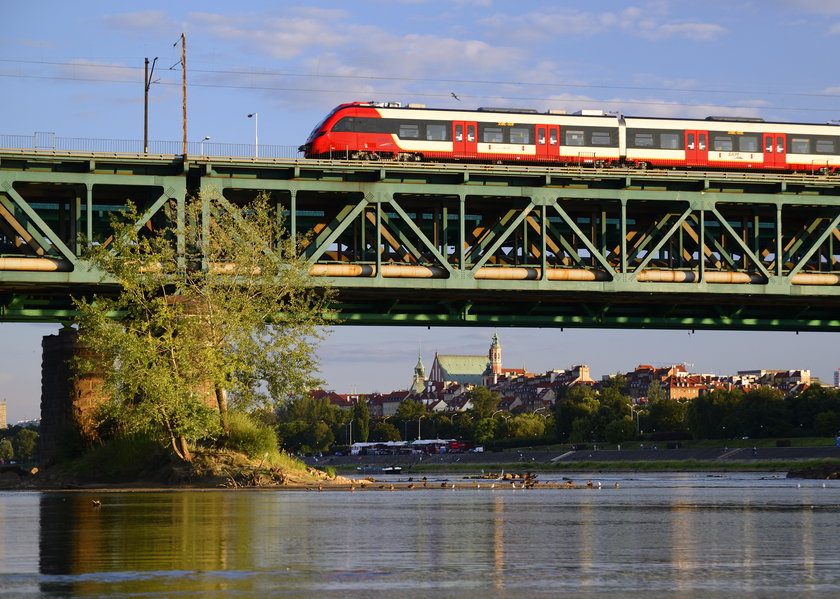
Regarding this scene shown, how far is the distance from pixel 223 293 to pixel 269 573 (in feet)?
110

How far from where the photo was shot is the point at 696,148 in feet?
216

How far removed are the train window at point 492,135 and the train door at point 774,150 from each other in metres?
14.1

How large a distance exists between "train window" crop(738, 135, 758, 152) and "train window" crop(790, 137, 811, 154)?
2094 millimetres

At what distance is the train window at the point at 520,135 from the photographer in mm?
A: 62906

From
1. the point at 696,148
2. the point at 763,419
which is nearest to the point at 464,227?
the point at 696,148

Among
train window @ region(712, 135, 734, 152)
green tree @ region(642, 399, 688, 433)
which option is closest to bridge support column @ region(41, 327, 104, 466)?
train window @ region(712, 135, 734, 152)

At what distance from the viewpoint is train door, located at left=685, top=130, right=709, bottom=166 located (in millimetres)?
65312

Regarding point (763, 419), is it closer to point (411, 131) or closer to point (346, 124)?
point (411, 131)

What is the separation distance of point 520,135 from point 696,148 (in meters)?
9.45

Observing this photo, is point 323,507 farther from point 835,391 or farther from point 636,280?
point 835,391

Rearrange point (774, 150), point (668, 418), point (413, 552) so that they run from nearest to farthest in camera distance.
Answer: point (413, 552) → point (774, 150) → point (668, 418)

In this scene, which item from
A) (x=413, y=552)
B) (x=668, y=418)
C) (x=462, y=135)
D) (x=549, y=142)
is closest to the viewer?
(x=413, y=552)

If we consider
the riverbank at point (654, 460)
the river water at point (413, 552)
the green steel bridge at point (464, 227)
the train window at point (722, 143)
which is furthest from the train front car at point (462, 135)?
the riverbank at point (654, 460)

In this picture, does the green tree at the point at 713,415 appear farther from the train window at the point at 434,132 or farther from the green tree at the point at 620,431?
the train window at the point at 434,132
